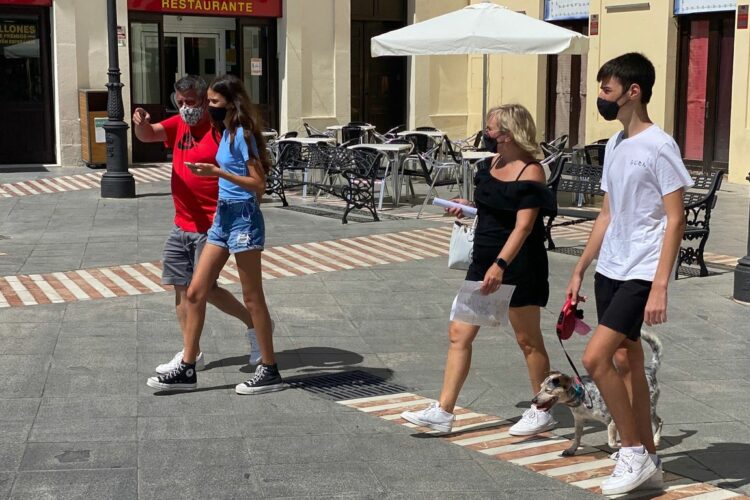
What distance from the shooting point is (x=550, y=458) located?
5.46 m

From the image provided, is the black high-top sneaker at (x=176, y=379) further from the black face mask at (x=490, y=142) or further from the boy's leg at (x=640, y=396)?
the boy's leg at (x=640, y=396)

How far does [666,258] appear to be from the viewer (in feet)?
15.0

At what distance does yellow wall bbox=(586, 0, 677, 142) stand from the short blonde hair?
45.5ft

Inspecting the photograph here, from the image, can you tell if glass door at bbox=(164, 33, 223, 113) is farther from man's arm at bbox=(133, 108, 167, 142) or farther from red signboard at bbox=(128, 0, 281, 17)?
man's arm at bbox=(133, 108, 167, 142)

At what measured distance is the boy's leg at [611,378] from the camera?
4.75 metres

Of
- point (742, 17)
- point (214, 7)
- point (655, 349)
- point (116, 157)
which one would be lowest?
point (655, 349)

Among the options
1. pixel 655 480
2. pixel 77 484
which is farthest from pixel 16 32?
pixel 655 480

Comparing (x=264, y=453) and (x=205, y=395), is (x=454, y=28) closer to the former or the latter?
(x=205, y=395)

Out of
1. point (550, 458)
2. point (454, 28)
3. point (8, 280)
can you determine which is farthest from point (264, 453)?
point (454, 28)

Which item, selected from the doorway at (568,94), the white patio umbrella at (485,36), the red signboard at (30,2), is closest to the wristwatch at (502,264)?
the white patio umbrella at (485,36)

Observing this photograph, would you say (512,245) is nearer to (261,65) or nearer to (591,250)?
(591,250)

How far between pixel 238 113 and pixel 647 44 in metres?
14.6

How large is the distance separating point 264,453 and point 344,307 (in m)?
3.57

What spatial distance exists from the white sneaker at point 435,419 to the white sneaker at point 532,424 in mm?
332
